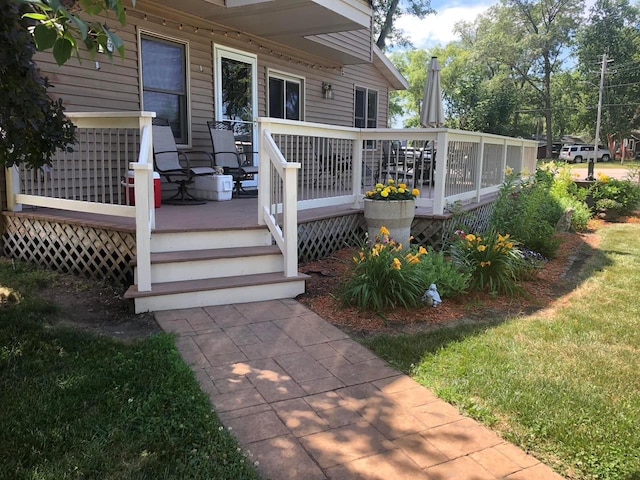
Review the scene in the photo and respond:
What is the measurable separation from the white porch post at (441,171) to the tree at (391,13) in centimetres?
1603

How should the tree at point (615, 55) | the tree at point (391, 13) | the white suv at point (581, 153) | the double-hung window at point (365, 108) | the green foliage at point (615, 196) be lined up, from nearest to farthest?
the green foliage at point (615, 196) < the double-hung window at point (365, 108) < the tree at point (391, 13) < the tree at point (615, 55) < the white suv at point (581, 153)

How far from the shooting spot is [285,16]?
6.72 metres

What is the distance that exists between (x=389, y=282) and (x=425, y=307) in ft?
1.25

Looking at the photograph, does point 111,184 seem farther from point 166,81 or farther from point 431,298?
point 166,81

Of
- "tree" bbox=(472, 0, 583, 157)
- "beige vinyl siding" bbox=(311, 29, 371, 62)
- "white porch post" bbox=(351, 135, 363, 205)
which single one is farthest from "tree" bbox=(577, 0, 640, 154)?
"white porch post" bbox=(351, 135, 363, 205)

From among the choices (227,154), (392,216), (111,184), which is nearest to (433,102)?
(392,216)

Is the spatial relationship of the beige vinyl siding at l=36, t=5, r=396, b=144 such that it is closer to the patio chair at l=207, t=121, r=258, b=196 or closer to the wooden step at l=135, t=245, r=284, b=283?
the patio chair at l=207, t=121, r=258, b=196

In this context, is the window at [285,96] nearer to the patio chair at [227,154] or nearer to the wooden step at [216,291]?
the patio chair at [227,154]

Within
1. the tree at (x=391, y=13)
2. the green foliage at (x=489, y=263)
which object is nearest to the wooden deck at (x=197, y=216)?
the green foliage at (x=489, y=263)

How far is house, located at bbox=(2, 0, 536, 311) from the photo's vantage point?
412 centimetres

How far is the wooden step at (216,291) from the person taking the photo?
3.73 m

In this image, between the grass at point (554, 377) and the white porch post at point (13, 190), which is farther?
the white porch post at point (13, 190)

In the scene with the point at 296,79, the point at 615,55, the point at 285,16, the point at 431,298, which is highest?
the point at 615,55

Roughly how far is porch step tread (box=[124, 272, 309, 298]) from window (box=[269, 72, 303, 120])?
16.2ft
